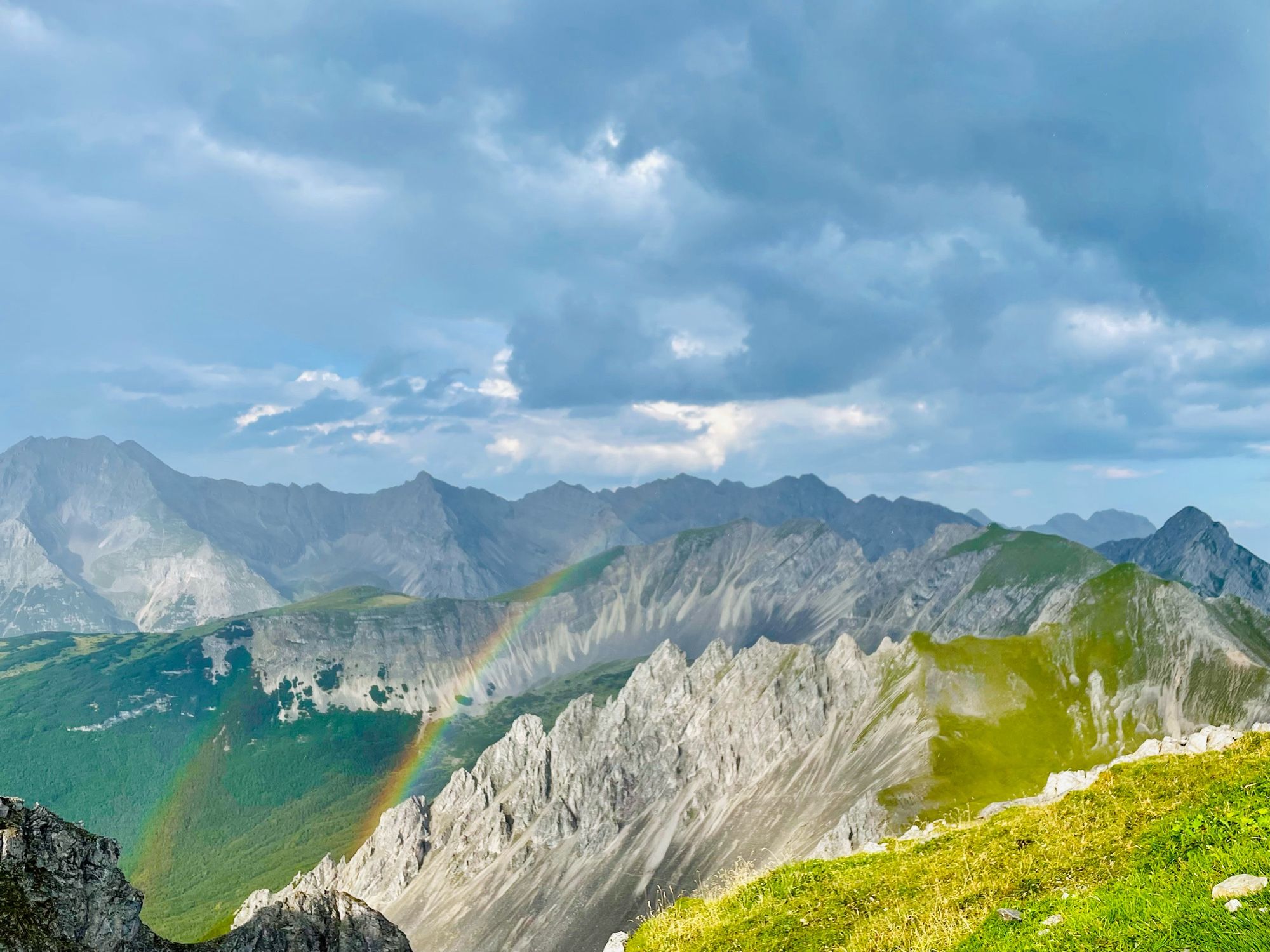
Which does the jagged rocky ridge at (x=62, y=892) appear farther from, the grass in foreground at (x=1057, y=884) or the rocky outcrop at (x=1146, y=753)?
the rocky outcrop at (x=1146, y=753)

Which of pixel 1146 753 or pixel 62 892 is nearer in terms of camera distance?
pixel 62 892

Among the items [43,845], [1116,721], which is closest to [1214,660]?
[1116,721]

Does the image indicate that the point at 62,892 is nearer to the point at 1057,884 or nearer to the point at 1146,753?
the point at 1057,884

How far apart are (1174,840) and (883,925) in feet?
26.0

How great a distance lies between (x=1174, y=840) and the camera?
2045cm

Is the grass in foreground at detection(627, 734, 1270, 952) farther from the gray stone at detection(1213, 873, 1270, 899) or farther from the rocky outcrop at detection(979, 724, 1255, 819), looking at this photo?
the rocky outcrop at detection(979, 724, 1255, 819)

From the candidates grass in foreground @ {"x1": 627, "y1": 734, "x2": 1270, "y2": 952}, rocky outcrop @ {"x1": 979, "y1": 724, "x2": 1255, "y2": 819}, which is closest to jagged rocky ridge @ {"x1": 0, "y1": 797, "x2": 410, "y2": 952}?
grass in foreground @ {"x1": 627, "y1": 734, "x2": 1270, "y2": 952}

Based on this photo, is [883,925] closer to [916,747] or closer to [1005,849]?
[1005,849]

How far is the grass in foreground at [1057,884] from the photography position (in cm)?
1648

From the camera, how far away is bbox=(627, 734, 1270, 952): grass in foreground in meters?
16.5

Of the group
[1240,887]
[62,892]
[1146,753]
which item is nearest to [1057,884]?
[1240,887]

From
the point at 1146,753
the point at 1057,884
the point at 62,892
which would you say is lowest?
the point at 62,892

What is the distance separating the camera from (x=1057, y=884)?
21062mm

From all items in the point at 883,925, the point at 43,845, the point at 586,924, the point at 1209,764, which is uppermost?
the point at 1209,764
